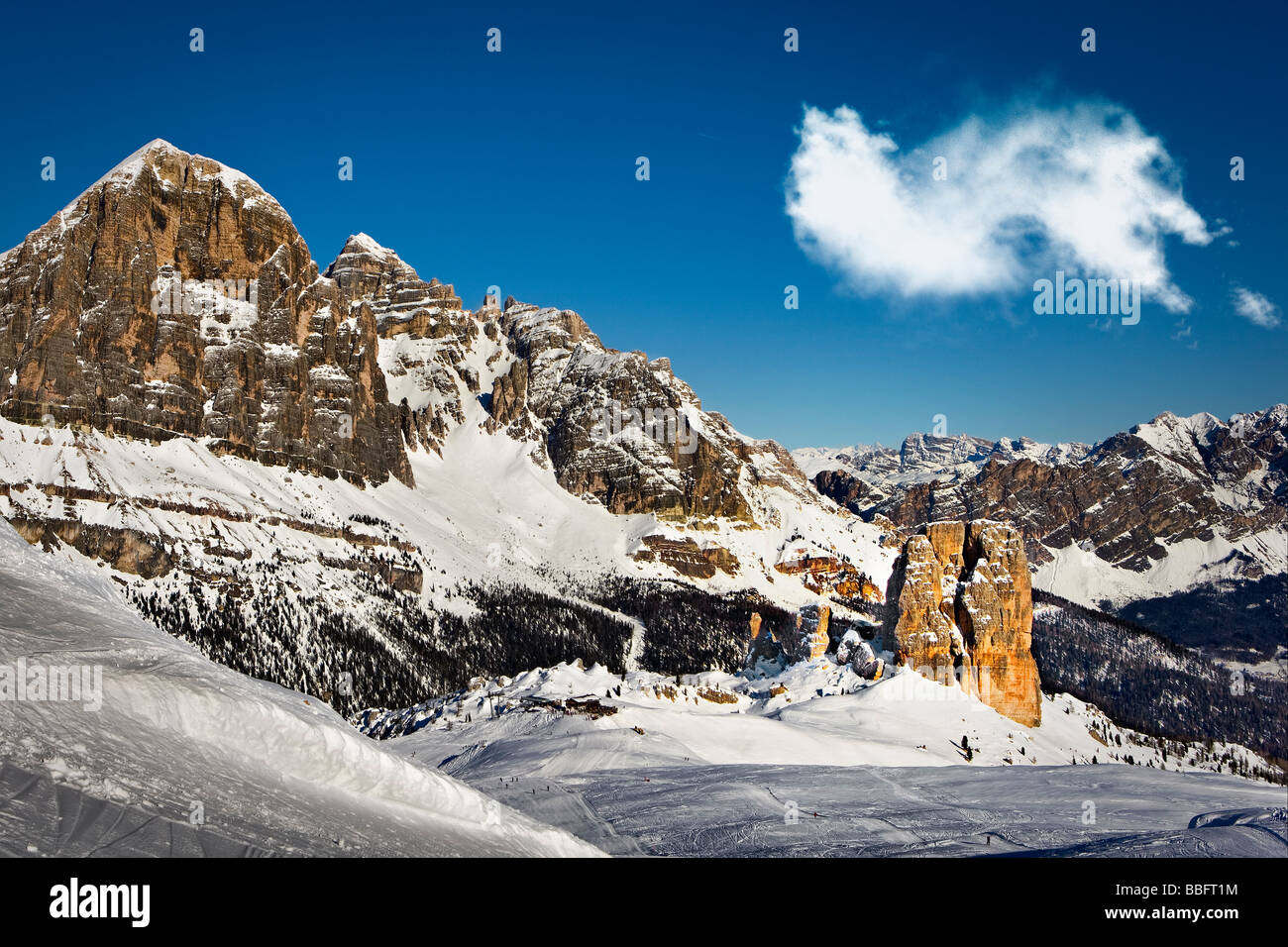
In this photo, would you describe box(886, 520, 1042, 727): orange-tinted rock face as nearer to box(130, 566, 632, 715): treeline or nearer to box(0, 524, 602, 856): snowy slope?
box(130, 566, 632, 715): treeline

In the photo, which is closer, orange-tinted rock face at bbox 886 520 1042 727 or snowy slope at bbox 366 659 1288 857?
snowy slope at bbox 366 659 1288 857

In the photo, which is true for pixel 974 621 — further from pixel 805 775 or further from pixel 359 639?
pixel 359 639

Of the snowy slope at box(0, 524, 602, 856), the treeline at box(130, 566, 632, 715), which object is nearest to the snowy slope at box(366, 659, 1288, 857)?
the snowy slope at box(0, 524, 602, 856)

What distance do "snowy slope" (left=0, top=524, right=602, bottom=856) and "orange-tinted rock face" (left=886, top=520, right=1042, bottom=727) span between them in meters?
82.4

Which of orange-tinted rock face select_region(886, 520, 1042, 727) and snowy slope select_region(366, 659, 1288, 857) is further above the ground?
orange-tinted rock face select_region(886, 520, 1042, 727)

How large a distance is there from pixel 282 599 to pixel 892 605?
107784 mm

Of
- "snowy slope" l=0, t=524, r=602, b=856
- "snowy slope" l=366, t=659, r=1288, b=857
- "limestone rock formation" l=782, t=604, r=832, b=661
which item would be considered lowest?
"snowy slope" l=366, t=659, r=1288, b=857

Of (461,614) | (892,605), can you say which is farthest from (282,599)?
(892,605)

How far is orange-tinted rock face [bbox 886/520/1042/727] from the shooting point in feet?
318

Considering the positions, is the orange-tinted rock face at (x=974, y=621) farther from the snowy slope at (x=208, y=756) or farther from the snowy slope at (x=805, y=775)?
the snowy slope at (x=208, y=756)

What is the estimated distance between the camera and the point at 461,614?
630 ft

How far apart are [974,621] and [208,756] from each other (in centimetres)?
9505

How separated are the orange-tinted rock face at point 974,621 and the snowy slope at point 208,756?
8245cm
